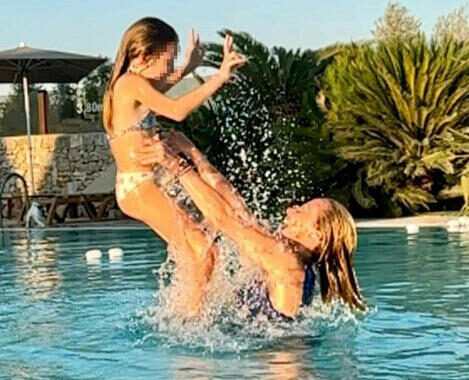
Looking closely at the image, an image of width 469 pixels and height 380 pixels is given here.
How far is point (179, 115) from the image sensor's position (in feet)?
16.9

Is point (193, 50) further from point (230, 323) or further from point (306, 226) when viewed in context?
point (230, 323)

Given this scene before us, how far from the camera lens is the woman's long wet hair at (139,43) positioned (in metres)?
5.42

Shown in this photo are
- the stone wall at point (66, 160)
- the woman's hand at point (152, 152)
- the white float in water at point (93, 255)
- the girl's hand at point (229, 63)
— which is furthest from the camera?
the stone wall at point (66, 160)

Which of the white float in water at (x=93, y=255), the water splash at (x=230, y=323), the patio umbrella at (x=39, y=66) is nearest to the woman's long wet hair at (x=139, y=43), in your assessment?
the water splash at (x=230, y=323)

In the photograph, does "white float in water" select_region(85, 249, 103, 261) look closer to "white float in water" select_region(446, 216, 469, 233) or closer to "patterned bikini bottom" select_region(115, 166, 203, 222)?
"white float in water" select_region(446, 216, 469, 233)

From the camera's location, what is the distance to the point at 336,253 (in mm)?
5484

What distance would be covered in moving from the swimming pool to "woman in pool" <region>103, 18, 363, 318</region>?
0.26 m

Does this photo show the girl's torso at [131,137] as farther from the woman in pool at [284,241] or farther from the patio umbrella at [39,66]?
the patio umbrella at [39,66]

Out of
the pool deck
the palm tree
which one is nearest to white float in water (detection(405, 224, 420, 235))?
the pool deck

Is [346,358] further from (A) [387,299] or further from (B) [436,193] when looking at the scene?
(B) [436,193]

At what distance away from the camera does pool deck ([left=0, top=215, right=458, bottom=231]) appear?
46.1 ft

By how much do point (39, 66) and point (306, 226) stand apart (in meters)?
14.8

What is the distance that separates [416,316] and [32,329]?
222 cm

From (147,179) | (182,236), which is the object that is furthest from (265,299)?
(147,179)
